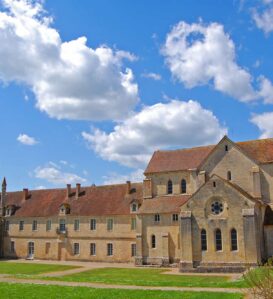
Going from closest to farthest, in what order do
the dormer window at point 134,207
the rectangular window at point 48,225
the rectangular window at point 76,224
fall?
1. the dormer window at point 134,207
2. the rectangular window at point 76,224
3. the rectangular window at point 48,225

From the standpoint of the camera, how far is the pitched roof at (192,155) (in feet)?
153

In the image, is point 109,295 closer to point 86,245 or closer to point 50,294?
point 50,294

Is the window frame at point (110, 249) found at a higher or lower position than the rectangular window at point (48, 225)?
lower

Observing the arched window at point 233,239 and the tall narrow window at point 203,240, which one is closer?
the arched window at point 233,239

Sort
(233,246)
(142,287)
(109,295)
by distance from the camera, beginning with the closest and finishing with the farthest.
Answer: (109,295)
(142,287)
(233,246)

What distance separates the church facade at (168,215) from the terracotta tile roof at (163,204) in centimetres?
13

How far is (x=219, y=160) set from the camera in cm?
4738

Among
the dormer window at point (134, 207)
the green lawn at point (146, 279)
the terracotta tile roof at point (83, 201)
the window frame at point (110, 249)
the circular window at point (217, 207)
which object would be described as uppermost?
the terracotta tile roof at point (83, 201)

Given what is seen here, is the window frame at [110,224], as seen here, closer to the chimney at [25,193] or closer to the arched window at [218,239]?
the arched window at [218,239]

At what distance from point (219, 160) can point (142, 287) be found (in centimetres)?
2310

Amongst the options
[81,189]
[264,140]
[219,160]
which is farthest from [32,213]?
[264,140]

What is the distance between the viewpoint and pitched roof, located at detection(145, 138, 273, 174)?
4672cm

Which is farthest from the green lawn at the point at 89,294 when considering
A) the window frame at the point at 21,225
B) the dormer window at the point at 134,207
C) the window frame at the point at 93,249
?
the window frame at the point at 21,225

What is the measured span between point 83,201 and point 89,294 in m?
36.1
